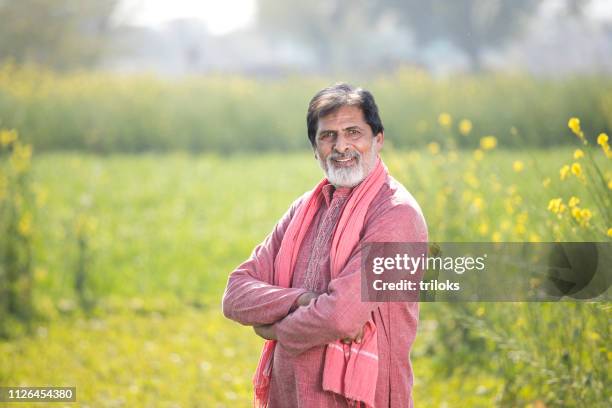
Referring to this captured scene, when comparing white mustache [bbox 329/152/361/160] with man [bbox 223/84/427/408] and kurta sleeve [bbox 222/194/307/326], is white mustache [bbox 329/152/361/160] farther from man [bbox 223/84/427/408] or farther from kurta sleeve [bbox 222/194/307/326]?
kurta sleeve [bbox 222/194/307/326]

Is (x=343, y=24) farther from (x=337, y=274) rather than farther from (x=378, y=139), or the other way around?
(x=337, y=274)

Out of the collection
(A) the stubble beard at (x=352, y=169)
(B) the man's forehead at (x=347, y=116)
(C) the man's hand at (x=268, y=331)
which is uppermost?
(B) the man's forehead at (x=347, y=116)

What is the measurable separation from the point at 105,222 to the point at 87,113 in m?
6.89

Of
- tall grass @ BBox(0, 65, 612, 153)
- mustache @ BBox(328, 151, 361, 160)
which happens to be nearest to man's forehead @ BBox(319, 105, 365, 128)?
mustache @ BBox(328, 151, 361, 160)

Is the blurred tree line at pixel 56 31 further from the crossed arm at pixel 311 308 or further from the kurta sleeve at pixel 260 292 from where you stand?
the crossed arm at pixel 311 308

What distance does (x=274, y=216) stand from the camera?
915cm

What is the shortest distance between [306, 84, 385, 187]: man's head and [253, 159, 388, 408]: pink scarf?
0.06m

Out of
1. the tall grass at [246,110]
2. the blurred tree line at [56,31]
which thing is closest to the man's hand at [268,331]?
the tall grass at [246,110]

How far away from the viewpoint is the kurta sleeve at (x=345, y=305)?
2.20m

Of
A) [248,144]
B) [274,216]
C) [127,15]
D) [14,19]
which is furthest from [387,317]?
[127,15]

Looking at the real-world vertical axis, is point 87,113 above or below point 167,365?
above

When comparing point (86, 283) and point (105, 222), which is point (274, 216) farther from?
point (86, 283)

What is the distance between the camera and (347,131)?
245cm

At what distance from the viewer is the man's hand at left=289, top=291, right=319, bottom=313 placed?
233 cm
